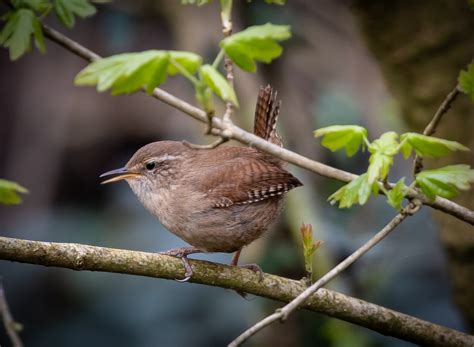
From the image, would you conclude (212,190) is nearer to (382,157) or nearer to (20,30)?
(382,157)

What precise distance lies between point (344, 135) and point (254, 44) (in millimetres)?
515

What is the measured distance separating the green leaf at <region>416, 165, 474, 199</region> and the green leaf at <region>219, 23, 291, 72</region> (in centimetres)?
65

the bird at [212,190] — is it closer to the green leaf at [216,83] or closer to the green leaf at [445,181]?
the green leaf at [445,181]

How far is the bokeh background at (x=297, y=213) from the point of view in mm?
3641

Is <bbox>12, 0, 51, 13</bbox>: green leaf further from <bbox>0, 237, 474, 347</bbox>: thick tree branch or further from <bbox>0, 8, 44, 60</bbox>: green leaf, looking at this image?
<bbox>0, 237, 474, 347</bbox>: thick tree branch

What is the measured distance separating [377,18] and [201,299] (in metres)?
2.45

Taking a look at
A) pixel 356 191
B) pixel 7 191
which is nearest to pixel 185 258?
pixel 7 191

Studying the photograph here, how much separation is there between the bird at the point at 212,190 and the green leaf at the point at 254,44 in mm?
1440

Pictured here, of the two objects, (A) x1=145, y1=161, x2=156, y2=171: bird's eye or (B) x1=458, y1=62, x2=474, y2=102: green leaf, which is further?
(A) x1=145, y1=161, x2=156, y2=171: bird's eye

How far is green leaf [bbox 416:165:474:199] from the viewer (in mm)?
2172

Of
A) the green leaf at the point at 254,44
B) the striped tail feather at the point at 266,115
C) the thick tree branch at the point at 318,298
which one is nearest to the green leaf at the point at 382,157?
the green leaf at the point at 254,44

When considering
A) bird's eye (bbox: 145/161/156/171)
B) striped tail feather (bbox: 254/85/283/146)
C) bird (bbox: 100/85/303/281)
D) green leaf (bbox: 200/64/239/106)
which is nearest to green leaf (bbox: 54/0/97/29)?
green leaf (bbox: 200/64/239/106)

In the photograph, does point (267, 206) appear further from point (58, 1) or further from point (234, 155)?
point (58, 1)

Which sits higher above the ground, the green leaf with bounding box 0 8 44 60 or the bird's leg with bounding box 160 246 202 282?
the green leaf with bounding box 0 8 44 60
